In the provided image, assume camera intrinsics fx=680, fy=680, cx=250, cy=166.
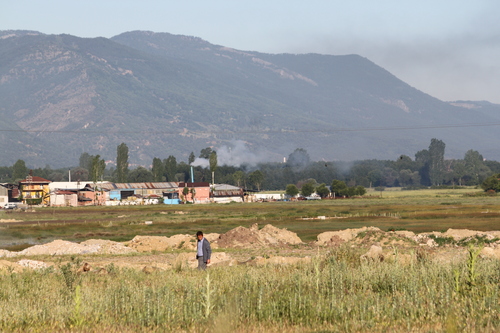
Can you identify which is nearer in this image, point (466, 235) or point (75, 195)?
point (466, 235)

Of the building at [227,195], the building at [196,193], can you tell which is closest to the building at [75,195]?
the building at [196,193]

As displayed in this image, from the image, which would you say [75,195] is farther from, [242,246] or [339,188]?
→ [242,246]

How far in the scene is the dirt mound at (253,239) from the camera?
5050 cm

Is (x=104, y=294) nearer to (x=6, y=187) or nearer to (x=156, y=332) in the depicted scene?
(x=156, y=332)

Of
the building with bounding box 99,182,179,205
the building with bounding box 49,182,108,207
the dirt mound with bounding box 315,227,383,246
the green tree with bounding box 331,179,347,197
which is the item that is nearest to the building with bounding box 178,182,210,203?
the building with bounding box 99,182,179,205

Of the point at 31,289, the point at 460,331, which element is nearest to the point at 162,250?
the point at 31,289

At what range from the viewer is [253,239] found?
5162cm

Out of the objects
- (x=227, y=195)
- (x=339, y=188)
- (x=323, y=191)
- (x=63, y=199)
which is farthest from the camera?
(x=323, y=191)

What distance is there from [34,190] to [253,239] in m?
135

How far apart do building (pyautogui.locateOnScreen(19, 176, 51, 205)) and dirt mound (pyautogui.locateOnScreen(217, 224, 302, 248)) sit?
12066cm

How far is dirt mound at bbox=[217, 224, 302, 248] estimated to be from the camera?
5050 cm

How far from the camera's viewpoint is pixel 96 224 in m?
82.6

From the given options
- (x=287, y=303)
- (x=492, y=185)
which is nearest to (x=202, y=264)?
(x=287, y=303)

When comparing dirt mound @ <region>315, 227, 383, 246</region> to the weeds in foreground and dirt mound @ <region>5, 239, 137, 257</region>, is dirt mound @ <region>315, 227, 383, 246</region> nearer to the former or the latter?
dirt mound @ <region>5, 239, 137, 257</region>
